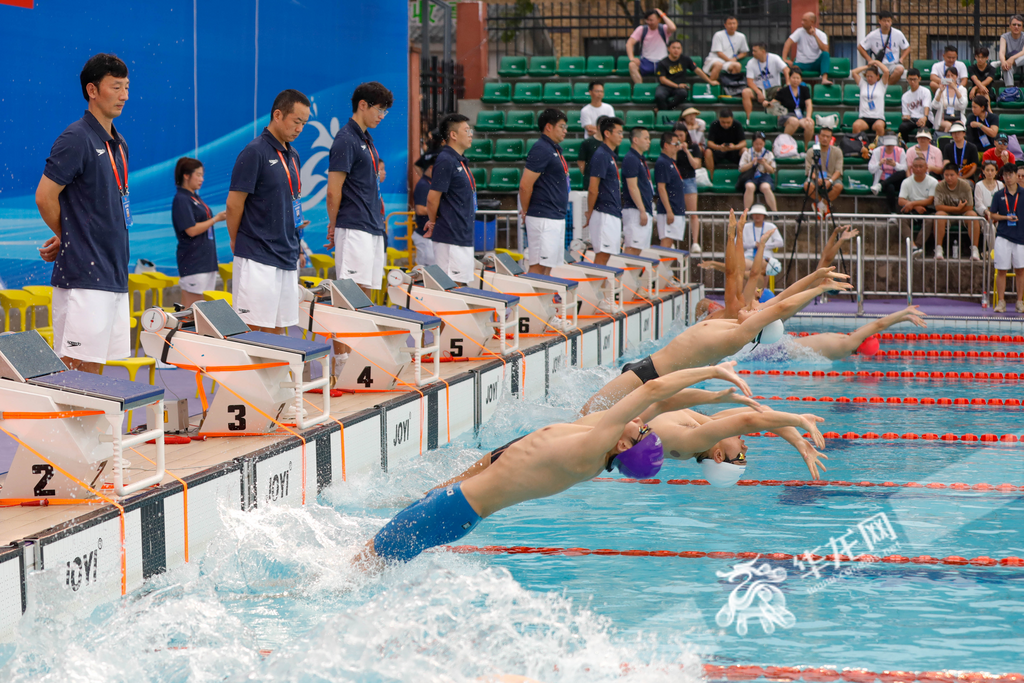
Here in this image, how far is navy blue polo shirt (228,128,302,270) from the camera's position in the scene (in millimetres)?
5164

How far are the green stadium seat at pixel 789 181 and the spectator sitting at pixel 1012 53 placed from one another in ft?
11.4

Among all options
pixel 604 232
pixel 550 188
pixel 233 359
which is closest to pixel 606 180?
pixel 604 232

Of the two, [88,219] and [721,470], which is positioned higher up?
[88,219]

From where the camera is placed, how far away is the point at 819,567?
13.3ft

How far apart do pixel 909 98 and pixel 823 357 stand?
23.6 ft

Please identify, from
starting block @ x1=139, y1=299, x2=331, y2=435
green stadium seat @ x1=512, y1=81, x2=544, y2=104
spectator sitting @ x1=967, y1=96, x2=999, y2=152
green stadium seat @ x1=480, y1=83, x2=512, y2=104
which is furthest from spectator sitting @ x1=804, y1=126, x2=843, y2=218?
starting block @ x1=139, y1=299, x2=331, y2=435

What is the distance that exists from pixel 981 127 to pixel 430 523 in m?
12.1

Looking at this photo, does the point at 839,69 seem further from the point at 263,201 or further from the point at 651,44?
the point at 263,201

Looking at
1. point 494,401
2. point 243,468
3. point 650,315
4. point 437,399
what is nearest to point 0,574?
point 243,468

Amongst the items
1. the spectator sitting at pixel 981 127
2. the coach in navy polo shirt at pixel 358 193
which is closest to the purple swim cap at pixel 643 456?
the coach in navy polo shirt at pixel 358 193

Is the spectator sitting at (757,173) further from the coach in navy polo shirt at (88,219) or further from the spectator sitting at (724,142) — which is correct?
the coach in navy polo shirt at (88,219)

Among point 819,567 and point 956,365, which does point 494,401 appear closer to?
point 819,567

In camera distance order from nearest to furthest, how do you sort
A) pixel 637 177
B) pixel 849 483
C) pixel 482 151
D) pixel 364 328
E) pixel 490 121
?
1. pixel 849 483
2. pixel 364 328
3. pixel 637 177
4. pixel 482 151
5. pixel 490 121

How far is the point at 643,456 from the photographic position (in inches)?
134
